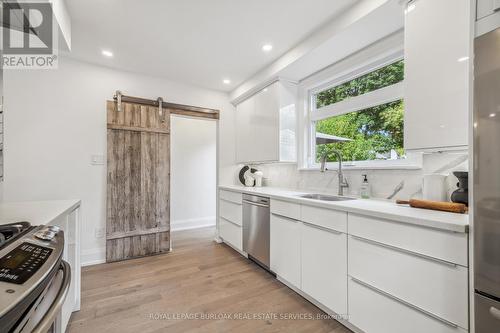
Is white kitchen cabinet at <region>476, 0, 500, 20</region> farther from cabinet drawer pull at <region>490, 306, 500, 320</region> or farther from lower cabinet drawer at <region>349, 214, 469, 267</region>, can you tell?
cabinet drawer pull at <region>490, 306, 500, 320</region>

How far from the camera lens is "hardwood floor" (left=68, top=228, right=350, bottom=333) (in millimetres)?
1678

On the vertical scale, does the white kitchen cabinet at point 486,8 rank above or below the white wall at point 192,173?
above

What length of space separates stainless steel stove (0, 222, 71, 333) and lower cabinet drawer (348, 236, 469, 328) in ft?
5.10

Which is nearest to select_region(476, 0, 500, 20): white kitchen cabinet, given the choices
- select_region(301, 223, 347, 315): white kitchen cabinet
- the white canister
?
the white canister

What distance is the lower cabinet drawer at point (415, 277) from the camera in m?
1.06

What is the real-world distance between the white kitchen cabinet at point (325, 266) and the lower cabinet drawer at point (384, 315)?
0.09 m

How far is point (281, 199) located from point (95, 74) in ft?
9.25

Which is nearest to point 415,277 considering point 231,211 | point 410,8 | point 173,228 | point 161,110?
point 410,8

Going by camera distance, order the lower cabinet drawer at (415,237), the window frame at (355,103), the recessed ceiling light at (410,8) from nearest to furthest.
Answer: the lower cabinet drawer at (415,237)
the recessed ceiling light at (410,8)
the window frame at (355,103)

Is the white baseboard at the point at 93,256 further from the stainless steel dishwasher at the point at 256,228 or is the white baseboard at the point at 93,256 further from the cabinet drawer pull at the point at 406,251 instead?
the cabinet drawer pull at the point at 406,251

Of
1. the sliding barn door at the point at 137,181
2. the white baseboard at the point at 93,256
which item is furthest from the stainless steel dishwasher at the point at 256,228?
the white baseboard at the point at 93,256

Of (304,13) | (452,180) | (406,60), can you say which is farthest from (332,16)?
(452,180)

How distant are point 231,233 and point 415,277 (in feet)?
7.69

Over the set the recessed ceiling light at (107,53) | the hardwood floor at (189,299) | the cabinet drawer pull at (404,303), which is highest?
the recessed ceiling light at (107,53)
